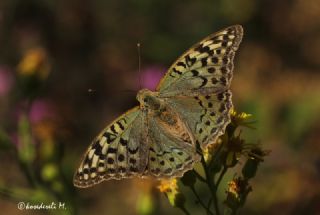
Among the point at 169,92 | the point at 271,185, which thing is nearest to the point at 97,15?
the point at 271,185

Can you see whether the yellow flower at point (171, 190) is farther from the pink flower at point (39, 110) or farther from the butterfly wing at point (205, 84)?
the pink flower at point (39, 110)

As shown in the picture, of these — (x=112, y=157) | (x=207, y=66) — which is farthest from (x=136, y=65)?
(x=112, y=157)

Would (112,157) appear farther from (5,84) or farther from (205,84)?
(5,84)

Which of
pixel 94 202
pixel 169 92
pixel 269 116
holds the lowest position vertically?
pixel 94 202

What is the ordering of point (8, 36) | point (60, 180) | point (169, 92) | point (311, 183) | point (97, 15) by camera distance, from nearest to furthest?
point (169, 92) → point (60, 180) → point (311, 183) → point (8, 36) → point (97, 15)

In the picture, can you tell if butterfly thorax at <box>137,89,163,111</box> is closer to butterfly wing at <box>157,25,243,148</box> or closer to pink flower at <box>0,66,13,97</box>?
butterfly wing at <box>157,25,243,148</box>

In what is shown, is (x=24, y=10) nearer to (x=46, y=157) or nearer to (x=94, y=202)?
(x=94, y=202)
